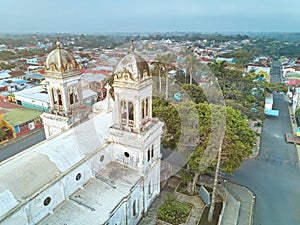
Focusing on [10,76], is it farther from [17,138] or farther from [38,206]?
[38,206]

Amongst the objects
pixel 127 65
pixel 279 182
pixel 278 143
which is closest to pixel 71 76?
pixel 127 65

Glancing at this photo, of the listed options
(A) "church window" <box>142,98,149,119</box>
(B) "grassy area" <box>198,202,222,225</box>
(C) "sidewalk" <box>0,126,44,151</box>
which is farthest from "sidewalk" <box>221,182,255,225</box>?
(C) "sidewalk" <box>0,126,44,151</box>

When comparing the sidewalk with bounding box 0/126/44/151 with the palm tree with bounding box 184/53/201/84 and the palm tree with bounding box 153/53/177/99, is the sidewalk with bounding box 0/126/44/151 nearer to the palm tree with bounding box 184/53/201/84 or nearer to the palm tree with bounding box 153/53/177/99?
the palm tree with bounding box 153/53/177/99

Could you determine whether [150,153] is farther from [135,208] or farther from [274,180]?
[274,180]

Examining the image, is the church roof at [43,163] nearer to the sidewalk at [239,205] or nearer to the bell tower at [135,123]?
the bell tower at [135,123]

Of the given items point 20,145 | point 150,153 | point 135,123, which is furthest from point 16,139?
point 135,123

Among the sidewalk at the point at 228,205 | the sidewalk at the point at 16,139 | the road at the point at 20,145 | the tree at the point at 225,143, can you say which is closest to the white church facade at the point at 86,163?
the sidewalk at the point at 228,205
